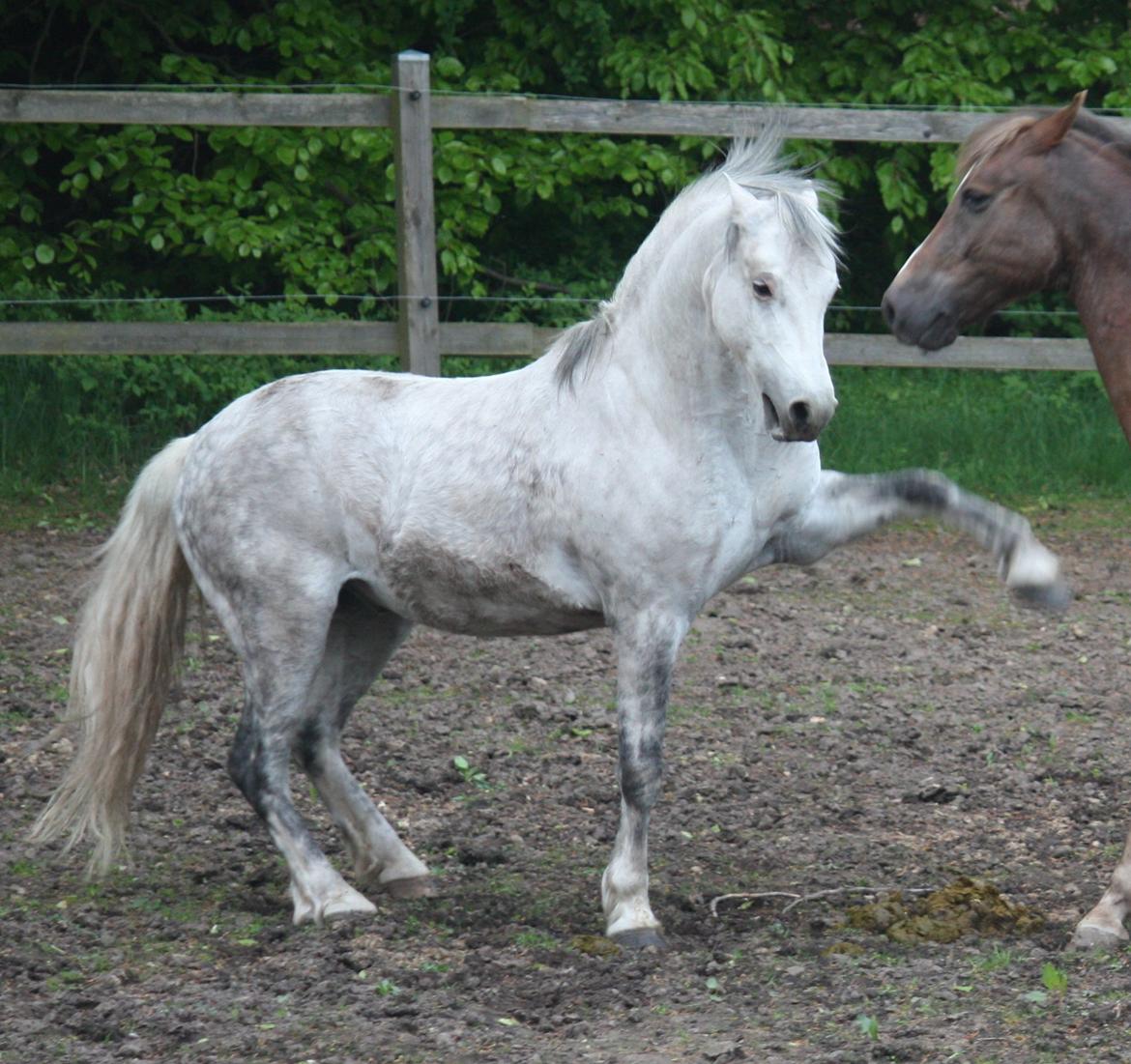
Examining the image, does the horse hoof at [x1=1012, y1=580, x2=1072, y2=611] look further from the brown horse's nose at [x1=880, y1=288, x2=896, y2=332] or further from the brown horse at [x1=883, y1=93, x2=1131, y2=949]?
the brown horse's nose at [x1=880, y1=288, x2=896, y2=332]

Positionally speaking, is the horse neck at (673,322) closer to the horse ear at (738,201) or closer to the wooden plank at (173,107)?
the horse ear at (738,201)

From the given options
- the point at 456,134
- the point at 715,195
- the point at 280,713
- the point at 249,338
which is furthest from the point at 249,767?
the point at 456,134

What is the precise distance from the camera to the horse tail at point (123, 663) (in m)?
4.34

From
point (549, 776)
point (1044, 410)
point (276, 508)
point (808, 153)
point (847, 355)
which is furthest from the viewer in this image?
point (808, 153)

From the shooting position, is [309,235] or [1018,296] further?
[309,235]

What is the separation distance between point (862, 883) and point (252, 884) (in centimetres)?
162

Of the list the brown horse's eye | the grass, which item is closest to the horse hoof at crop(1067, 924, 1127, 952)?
the brown horse's eye

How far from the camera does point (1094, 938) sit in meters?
3.78

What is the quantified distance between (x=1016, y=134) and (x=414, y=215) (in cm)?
442

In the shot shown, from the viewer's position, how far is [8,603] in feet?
22.4

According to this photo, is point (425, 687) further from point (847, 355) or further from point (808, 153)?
point (808, 153)

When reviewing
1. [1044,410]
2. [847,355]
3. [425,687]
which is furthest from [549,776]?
[1044,410]

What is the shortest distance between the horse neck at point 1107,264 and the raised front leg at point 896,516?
41 cm

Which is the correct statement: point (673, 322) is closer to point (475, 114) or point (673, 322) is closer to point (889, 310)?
point (889, 310)
